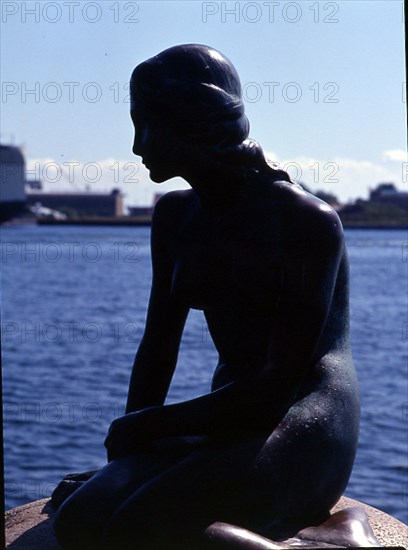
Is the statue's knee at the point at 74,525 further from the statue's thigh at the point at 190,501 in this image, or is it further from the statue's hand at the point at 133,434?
the statue's hand at the point at 133,434

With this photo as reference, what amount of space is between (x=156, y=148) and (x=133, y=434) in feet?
Answer: 3.88

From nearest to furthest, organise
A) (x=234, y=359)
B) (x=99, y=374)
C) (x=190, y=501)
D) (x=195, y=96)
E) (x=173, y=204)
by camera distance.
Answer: (x=190, y=501), (x=195, y=96), (x=234, y=359), (x=173, y=204), (x=99, y=374)

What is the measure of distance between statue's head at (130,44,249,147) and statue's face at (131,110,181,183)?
32mm

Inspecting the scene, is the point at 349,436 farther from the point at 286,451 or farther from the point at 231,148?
the point at 231,148

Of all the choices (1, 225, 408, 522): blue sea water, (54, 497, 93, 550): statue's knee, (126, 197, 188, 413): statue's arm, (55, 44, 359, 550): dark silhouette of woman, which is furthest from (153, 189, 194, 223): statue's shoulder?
(1, 225, 408, 522): blue sea water

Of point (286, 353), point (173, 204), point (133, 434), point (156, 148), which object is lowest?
point (133, 434)

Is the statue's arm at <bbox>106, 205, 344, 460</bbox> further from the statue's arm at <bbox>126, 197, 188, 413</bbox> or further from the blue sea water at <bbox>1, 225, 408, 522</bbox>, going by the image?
the blue sea water at <bbox>1, 225, 408, 522</bbox>

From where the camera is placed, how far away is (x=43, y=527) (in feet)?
17.7

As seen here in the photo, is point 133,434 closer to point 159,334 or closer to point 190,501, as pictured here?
point 190,501

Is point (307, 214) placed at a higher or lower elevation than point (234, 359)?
higher

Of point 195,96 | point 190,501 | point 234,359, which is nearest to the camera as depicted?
point 190,501

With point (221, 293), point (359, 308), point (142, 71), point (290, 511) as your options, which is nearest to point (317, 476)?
point (290, 511)

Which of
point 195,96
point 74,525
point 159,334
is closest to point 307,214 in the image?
point 195,96

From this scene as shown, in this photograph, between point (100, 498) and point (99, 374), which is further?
point (99, 374)
